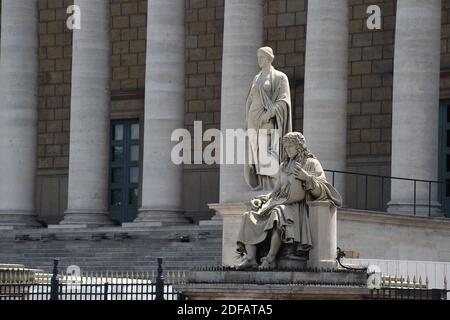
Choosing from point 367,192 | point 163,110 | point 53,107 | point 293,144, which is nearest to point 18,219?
point 163,110

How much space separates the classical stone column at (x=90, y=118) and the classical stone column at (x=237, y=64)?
5.99m

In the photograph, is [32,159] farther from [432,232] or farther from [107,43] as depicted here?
[432,232]

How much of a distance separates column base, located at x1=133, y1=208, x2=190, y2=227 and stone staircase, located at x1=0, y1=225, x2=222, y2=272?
0.47 m

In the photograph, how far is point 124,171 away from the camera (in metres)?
74.3

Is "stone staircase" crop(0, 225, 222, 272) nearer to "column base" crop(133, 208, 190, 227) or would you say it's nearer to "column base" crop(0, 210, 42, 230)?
"column base" crop(133, 208, 190, 227)

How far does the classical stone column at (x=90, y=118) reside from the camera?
65.0 m

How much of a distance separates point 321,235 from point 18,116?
3593 centimetres

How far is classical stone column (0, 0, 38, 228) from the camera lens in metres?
67.3

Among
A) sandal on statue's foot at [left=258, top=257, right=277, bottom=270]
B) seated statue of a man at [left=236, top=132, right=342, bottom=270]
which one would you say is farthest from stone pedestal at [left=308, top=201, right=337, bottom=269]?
sandal on statue's foot at [left=258, top=257, right=277, bottom=270]

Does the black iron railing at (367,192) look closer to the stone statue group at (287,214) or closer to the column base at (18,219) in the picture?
the column base at (18,219)

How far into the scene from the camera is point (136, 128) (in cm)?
7531

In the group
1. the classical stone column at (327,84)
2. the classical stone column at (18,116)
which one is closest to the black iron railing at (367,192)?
the classical stone column at (327,84)
